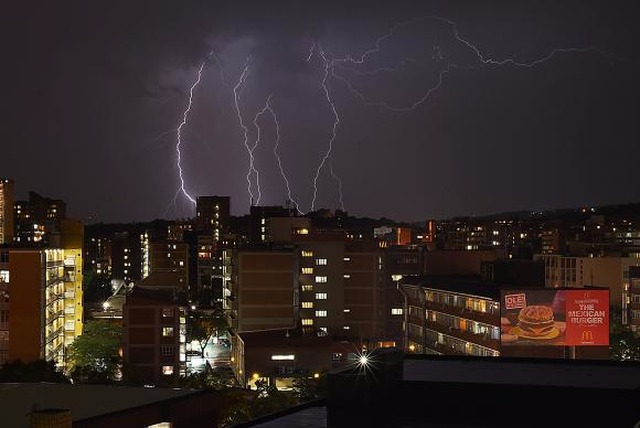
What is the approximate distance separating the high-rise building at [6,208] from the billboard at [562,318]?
1157 inches

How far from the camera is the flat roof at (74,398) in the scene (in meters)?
13.3

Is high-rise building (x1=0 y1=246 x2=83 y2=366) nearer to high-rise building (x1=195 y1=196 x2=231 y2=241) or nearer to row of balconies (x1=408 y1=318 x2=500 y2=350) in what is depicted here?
row of balconies (x1=408 y1=318 x2=500 y2=350)

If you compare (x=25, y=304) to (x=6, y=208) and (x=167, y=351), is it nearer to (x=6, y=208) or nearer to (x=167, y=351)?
(x=167, y=351)

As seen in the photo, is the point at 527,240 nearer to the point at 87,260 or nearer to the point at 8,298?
the point at 87,260

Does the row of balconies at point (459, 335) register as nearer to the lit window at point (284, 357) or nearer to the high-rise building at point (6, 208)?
the lit window at point (284, 357)

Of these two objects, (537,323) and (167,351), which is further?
(167,351)

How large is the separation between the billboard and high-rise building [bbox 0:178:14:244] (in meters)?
29.4

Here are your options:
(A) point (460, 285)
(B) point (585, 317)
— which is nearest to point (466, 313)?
(A) point (460, 285)

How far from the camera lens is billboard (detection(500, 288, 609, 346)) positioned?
3072 centimetres

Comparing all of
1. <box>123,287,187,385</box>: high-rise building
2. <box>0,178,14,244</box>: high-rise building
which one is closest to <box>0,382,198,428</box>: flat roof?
<box>123,287,187,385</box>: high-rise building

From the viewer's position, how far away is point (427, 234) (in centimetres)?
9281

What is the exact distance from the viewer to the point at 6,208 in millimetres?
52719

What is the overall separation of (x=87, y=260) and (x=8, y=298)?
8151cm

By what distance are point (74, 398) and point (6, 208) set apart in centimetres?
4115
